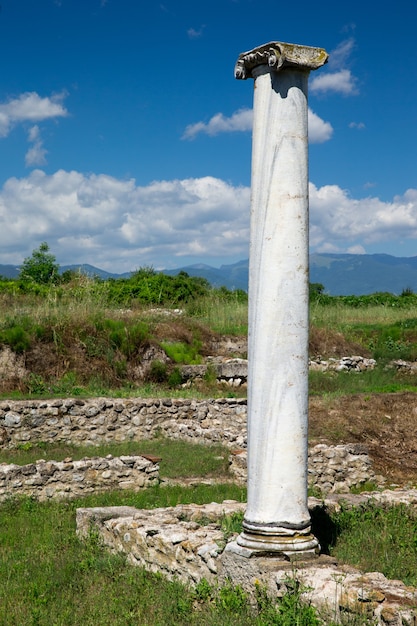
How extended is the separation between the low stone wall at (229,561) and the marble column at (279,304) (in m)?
0.27

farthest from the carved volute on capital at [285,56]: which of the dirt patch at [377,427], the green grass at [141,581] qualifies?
the dirt patch at [377,427]

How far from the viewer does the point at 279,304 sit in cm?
587

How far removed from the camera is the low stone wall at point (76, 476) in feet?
36.3

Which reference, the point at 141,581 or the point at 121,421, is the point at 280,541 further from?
the point at 121,421

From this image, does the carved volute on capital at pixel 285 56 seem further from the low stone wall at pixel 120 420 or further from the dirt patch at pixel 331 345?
the dirt patch at pixel 331 345

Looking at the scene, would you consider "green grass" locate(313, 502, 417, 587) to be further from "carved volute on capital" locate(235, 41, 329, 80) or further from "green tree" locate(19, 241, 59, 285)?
"green tree" locate(19, 241, 59, 285)

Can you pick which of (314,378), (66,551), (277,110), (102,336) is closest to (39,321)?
(102,336)

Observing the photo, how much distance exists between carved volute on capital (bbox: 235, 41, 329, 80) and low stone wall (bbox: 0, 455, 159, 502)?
281 inches

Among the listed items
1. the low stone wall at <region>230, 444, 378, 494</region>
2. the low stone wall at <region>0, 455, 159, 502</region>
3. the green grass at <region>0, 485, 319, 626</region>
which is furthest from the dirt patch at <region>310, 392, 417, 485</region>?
the green grass at <region>0, 485, 319, 626</region>

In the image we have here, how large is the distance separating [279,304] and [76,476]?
651 cm

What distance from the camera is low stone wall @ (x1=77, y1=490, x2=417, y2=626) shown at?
4.72 m

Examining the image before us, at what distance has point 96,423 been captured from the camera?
1614 centimetres

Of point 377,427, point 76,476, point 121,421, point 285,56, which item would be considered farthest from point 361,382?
point 285,56

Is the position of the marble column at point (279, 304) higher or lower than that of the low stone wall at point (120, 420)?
higher
